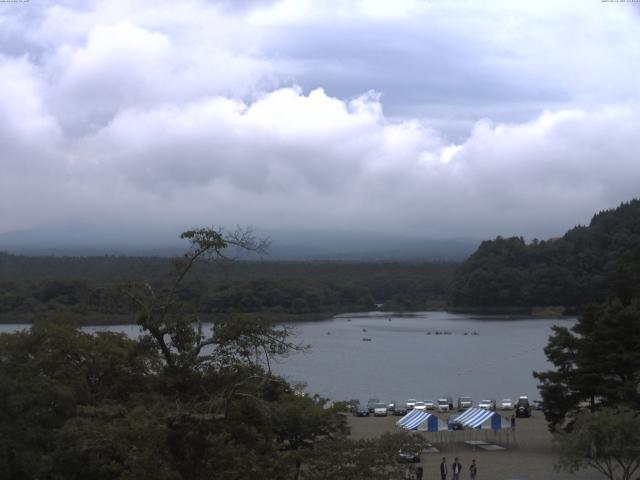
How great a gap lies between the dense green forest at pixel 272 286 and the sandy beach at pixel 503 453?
950 inches

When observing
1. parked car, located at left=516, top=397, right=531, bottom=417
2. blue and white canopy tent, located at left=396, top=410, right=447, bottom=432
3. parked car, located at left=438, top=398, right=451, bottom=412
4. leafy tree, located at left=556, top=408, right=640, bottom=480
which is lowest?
parked car, located at left=438, top=398, right=451, bottom=412

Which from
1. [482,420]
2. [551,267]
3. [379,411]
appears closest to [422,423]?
[482,420]

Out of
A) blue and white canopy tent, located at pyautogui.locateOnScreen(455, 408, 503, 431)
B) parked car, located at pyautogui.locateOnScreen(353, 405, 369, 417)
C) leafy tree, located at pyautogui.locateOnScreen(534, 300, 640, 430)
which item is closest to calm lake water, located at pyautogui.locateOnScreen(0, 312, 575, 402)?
parked car, located at pyautogui.locateOnScreen(353, 405, 369, 417)

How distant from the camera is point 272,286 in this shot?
66.4 meters

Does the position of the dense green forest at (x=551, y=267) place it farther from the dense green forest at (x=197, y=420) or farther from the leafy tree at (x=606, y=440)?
the dense green forest at (x=197, y=420)

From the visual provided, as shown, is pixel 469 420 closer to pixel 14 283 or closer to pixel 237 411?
pixel 237 411

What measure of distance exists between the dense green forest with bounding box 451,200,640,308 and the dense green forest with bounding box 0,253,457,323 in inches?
265

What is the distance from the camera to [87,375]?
38.5ft

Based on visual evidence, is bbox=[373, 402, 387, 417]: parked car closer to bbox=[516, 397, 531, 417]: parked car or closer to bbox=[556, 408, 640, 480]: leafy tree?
A: bbox=[516, 397, 531, 417]: parked car

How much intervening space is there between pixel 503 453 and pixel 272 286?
156ft

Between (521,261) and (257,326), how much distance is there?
247 ft

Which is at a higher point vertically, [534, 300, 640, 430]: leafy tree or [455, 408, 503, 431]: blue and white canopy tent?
[534, 300, 640, 430]: leafy tree

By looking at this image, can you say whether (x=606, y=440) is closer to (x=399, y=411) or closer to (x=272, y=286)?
(x=399, y=411)

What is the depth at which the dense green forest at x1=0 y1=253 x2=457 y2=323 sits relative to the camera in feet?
200
